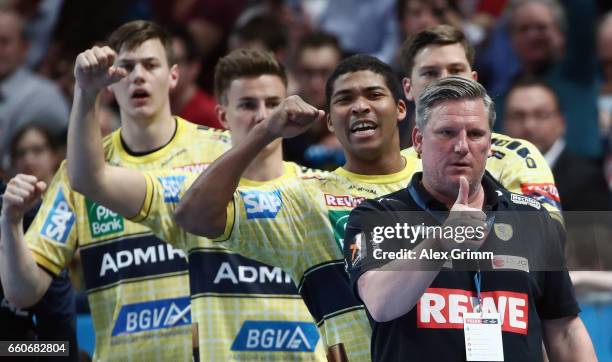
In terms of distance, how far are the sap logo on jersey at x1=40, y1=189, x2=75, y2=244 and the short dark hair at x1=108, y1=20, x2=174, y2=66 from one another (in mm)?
897

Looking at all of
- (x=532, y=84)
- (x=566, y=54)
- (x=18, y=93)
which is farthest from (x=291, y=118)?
(x=18, y=93)

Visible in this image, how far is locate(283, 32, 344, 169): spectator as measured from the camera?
934 centimetres

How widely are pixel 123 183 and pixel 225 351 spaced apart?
41.3 inches

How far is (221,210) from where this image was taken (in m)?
5.50

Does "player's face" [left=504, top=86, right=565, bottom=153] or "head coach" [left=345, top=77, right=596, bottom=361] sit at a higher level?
"player's face" [left=504, top=86, right=565, bottom=153]

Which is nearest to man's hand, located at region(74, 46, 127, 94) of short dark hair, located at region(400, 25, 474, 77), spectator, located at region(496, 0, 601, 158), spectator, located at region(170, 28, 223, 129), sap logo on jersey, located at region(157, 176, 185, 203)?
sap logo on jersey, located at region(157, 176, 185, 203)

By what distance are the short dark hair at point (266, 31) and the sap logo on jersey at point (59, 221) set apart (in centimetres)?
Answer: 331

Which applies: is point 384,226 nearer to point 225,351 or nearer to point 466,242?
point 466,242

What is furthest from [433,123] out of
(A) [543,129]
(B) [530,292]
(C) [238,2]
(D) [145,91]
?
(C) [238,2]

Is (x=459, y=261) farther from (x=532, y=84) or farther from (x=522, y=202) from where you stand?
(x=532, y=84)

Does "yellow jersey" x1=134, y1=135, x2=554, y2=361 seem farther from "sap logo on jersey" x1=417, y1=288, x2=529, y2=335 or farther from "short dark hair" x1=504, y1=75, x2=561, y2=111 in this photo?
"short dark hair" x1=504, y1=75, x2=561, y2=111

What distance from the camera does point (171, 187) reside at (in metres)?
6.41

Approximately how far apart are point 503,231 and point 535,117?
4.01 meters

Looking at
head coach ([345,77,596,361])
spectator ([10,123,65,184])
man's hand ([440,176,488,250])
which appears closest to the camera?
man's hand ([440,176,488,250])
